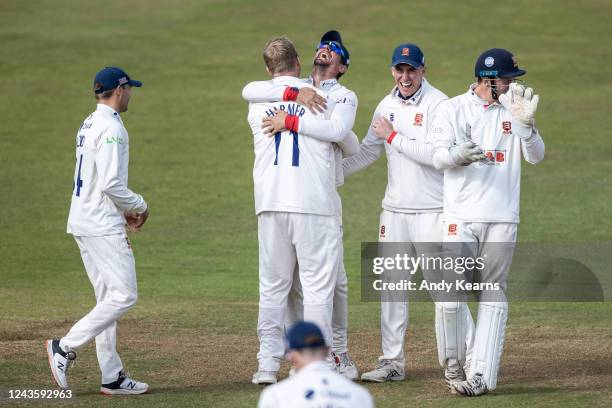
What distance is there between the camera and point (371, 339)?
10.9 m

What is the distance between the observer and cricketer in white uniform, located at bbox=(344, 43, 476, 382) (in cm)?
918

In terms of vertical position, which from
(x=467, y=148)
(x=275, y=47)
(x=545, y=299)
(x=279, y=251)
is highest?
(x=275, y=47)

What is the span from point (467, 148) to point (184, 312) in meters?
4.99

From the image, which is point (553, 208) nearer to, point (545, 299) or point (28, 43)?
point (545, 299)

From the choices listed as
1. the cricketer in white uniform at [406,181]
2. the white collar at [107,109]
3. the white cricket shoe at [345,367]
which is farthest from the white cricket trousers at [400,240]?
the white collar at [107,109]

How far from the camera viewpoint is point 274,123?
863cm

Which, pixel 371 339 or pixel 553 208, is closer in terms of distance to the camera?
pixel 371 339

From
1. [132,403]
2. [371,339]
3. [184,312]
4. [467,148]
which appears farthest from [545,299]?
[132,403]

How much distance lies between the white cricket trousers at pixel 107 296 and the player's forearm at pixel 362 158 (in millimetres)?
2208

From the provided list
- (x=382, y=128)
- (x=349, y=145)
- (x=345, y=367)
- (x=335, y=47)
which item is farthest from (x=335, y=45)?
(x=345, y=367)

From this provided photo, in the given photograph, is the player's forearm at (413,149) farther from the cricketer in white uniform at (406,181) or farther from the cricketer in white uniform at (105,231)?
the cricketer in white uniform at (105,231)

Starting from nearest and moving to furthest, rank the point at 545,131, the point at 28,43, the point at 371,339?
the point at 371,339
the point at 545,131
the point at 28,43

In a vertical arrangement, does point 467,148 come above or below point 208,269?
above

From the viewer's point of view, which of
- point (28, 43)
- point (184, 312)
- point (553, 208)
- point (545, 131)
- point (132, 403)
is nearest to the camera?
Result: point (132, 403)
